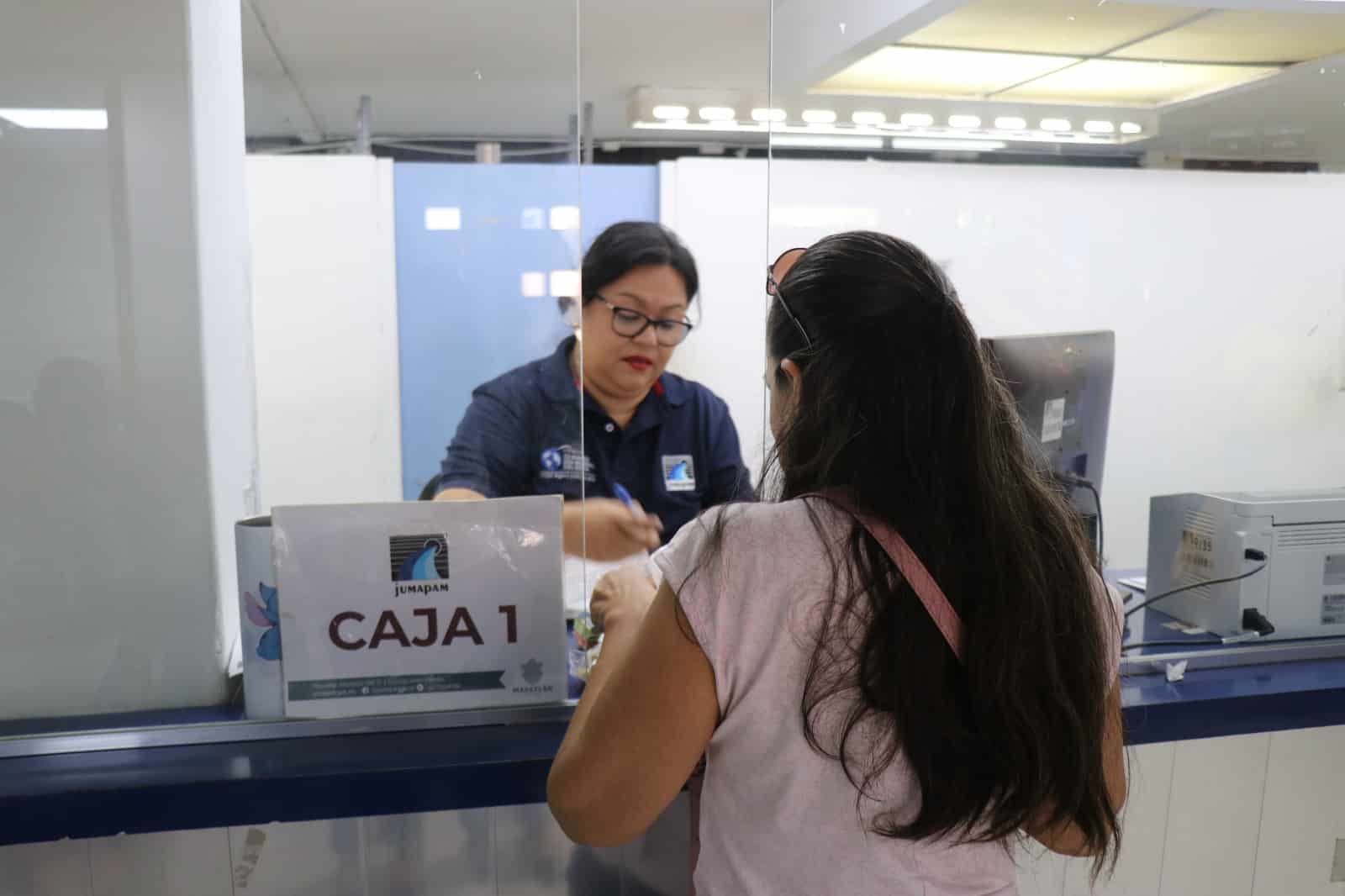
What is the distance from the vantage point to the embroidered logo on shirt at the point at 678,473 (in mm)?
1961

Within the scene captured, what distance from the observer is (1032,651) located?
0.78m

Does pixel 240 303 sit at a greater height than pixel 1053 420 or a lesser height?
greater

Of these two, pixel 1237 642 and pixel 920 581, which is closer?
pixel 920 581

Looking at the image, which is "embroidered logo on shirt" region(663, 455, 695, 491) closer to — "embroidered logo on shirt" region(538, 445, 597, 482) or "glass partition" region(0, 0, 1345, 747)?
"glass partition" region(0, 0, 1345, 747)

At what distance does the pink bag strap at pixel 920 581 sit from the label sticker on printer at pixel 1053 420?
1.21 meters

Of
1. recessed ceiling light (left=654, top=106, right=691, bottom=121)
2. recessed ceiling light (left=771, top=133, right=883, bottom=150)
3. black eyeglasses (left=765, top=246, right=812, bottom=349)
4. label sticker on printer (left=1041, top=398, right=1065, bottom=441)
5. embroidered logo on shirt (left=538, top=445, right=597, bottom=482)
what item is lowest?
embroidered logo on shirt (left=538, top=445, right=597, bottom=482)

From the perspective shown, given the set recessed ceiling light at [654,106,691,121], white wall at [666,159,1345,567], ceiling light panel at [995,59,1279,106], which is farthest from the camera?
white wall at [666,159,1345,567]

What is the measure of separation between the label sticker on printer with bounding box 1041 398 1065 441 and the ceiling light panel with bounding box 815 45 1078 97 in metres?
1.12

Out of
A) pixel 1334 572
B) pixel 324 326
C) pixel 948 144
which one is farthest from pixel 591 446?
pixel 948 144

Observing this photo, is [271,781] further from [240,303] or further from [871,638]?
[871,638]

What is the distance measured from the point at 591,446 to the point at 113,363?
84 centimetres

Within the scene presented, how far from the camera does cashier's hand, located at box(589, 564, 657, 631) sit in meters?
1.07

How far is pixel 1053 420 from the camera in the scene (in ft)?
6.11

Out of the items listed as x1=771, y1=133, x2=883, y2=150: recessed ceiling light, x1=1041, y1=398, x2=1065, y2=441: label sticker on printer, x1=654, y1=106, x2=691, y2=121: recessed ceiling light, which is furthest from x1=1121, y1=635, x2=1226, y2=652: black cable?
x1=771, y1=133, x2=883, y2=150: recessed ceiling light
